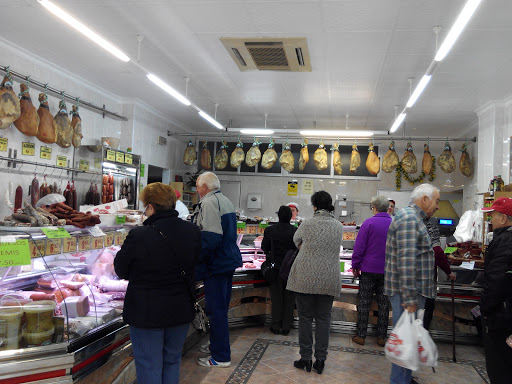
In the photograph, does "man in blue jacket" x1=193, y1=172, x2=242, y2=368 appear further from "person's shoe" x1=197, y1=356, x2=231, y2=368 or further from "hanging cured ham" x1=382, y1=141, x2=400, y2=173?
"hanging cured ham" x1=382, y1=141, x2=400, y2=173

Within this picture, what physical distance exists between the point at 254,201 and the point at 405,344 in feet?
29.8

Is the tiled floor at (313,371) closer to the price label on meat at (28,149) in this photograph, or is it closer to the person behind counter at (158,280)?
the person behind counter at (158,280)

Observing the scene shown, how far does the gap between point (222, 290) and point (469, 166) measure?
23.8ft

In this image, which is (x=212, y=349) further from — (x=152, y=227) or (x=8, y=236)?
(x=8, y=236)

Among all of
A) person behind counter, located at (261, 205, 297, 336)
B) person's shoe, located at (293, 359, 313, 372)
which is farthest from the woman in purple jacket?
person's shoe, located at (293, 359, 313, 372)

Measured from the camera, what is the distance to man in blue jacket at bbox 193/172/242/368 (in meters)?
4.18

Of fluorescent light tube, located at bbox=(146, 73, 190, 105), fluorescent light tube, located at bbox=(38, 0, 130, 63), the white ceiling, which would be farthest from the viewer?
fluorescent light tube, located at bbox=(146, 73, 190, 105)

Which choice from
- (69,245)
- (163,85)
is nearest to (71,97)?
(163,85)

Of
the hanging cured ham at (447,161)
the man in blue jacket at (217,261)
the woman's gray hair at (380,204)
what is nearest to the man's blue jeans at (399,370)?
the man in blue jacket at (217,261)

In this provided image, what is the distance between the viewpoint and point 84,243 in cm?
346

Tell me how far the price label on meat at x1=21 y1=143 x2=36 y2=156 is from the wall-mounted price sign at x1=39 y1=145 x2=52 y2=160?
0.16m

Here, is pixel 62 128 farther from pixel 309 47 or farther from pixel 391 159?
pixel 391 159

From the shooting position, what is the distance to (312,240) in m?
4.27

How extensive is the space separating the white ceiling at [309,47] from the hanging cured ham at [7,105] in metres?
0.81
